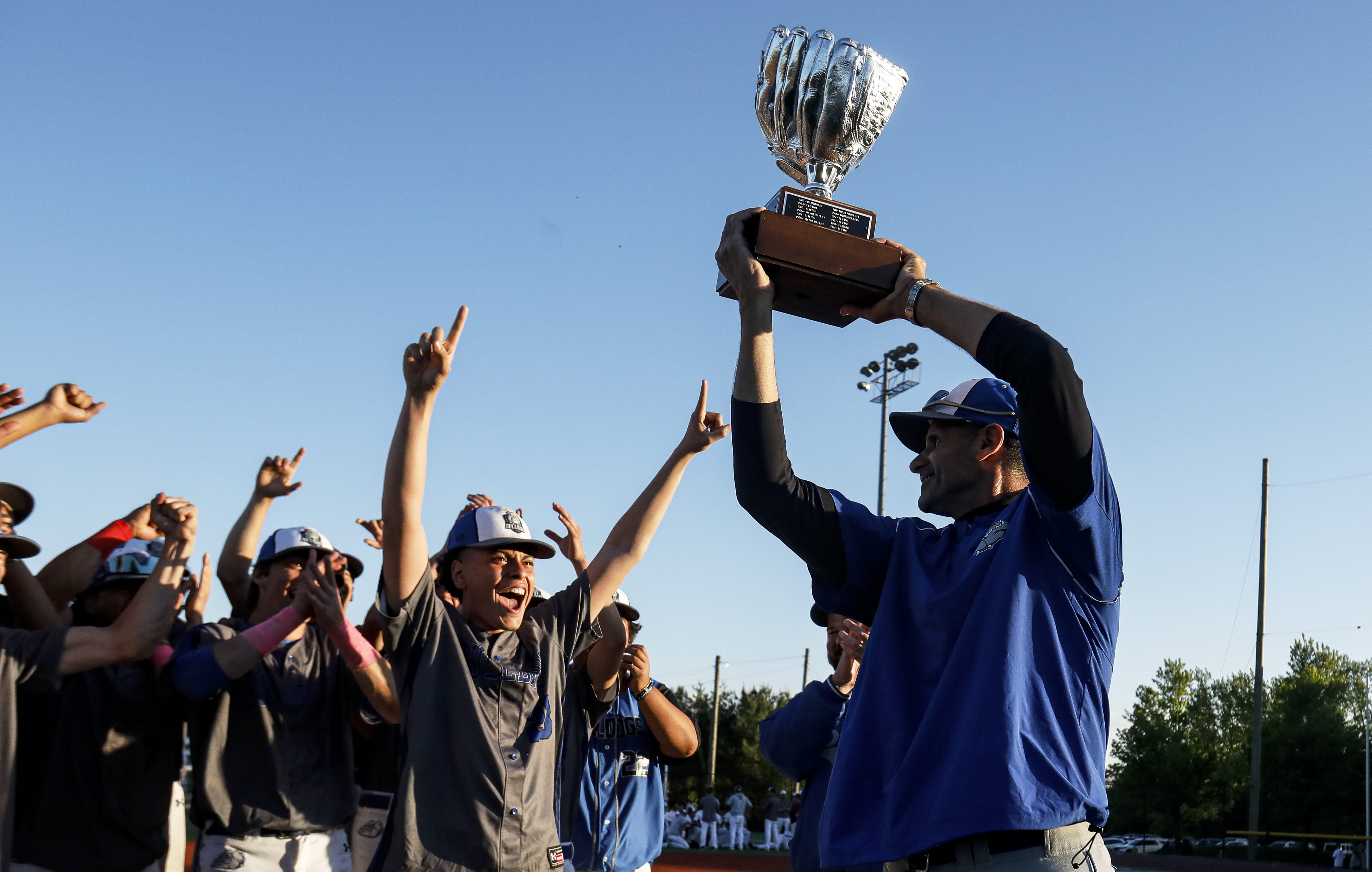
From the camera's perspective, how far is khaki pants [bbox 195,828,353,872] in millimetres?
5445

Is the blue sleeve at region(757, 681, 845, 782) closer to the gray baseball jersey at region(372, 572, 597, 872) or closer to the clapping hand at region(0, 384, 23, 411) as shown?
the gray baseball jersey at region(372, 572, 597, 872)

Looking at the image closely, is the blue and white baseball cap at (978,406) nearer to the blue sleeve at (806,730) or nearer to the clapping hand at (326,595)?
the blue sleeve at (806,730)

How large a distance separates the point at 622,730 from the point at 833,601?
3.87 m

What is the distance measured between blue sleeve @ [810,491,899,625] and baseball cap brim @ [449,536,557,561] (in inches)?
64.2

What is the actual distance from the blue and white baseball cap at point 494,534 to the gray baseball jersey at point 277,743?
4.97 feet

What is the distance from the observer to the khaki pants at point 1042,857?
2.69m

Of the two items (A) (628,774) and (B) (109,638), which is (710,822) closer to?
(A) (628,774)

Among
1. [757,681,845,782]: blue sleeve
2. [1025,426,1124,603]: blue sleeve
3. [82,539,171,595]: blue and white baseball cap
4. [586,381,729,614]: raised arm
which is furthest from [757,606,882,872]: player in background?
[82,539,171,595]: blue and white baseball cap

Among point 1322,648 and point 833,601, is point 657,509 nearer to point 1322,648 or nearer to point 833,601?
point 833,601

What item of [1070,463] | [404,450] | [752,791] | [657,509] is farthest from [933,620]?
[752,791]

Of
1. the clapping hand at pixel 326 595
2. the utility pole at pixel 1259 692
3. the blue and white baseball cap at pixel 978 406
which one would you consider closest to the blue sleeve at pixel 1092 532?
the blue and white baseball cap at pixel 978 406

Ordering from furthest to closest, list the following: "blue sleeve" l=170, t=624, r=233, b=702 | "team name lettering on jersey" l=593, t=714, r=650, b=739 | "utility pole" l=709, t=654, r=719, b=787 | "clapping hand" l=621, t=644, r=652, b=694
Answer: "utility pole" l=709, t=654, r=719, b=787 → "team name lettering on jersey" l=593, t=714, r=650, b=739 → "clapping hand" l=621, t=644, r=652, b=694 → "blue sleeve" l=170, t=624, r=233, b=702

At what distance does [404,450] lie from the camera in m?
4.02

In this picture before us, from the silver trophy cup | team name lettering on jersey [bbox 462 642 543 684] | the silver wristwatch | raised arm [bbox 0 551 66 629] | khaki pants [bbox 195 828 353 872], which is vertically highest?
the silver trophy cup
